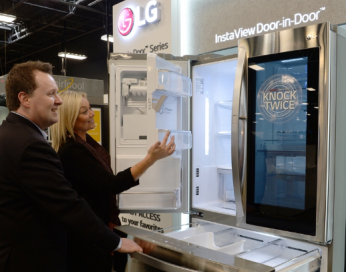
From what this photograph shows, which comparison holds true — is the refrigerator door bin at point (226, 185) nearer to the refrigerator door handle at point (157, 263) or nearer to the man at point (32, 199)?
the refrigerator door handle at point (157, 263)

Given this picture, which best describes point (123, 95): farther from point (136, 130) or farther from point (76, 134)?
point (76, 134)

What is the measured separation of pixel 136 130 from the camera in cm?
271

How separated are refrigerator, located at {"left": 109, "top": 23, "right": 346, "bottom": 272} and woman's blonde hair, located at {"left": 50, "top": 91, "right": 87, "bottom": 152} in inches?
17.5

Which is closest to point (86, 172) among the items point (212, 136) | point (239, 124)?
point (239, 124)

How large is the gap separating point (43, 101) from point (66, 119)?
0.42 metres

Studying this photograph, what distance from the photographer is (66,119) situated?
7.02 feet

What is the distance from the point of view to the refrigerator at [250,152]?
1.86 m

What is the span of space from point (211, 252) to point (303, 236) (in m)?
0.59

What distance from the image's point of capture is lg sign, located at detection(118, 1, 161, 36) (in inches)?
134

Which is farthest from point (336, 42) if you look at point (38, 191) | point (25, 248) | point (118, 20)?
point (118, 20)

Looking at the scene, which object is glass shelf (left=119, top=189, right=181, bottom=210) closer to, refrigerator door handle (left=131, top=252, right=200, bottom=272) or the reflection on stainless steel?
refrigerator door handle (left=131, top=252, right=200, bottom=272)

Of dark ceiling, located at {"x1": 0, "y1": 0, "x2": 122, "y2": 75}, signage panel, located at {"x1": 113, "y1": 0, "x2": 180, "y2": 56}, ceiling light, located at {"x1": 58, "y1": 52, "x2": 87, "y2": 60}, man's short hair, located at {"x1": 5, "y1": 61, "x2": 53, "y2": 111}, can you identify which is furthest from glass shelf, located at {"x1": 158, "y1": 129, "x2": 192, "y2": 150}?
ceiling light, located at {"x1": 58, "y1": 52, "x2": 87, "y2": 60}

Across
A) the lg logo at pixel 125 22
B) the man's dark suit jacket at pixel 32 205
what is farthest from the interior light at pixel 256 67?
the lg logo at pixel 125 22

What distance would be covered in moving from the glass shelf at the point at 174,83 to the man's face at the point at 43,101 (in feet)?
2.23
